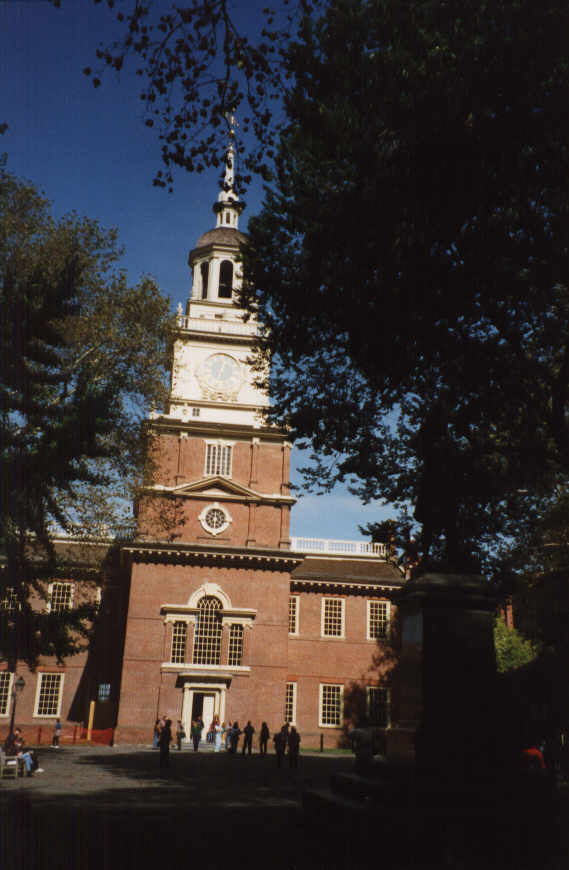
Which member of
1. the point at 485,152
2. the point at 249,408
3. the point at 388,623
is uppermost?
the point at 249,408

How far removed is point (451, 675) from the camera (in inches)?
299

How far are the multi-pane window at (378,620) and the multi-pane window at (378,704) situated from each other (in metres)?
2.87

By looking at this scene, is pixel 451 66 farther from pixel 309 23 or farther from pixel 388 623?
pixel 388 623

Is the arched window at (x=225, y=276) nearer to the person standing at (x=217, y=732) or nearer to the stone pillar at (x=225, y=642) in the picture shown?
the stone pillar at (x=225, y=642)

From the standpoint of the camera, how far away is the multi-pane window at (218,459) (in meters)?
36.8

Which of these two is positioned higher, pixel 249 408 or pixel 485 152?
pixel 249 408

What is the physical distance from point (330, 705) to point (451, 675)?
33587mm

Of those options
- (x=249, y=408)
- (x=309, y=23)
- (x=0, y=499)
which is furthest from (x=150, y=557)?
(x=309, y=23)

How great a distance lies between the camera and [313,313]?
45.8 ft

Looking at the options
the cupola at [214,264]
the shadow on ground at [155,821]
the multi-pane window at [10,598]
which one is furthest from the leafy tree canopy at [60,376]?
the cupola at [214,264]

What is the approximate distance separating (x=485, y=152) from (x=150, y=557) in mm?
27543

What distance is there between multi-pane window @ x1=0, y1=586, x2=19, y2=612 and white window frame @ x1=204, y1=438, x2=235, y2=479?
19280mm

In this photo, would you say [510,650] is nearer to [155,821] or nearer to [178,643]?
[178,643]

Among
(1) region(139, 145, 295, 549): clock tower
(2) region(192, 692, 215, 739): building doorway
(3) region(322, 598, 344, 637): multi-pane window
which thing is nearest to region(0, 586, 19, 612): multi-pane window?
(1) region(139, 145, 295, 549): clock tower
